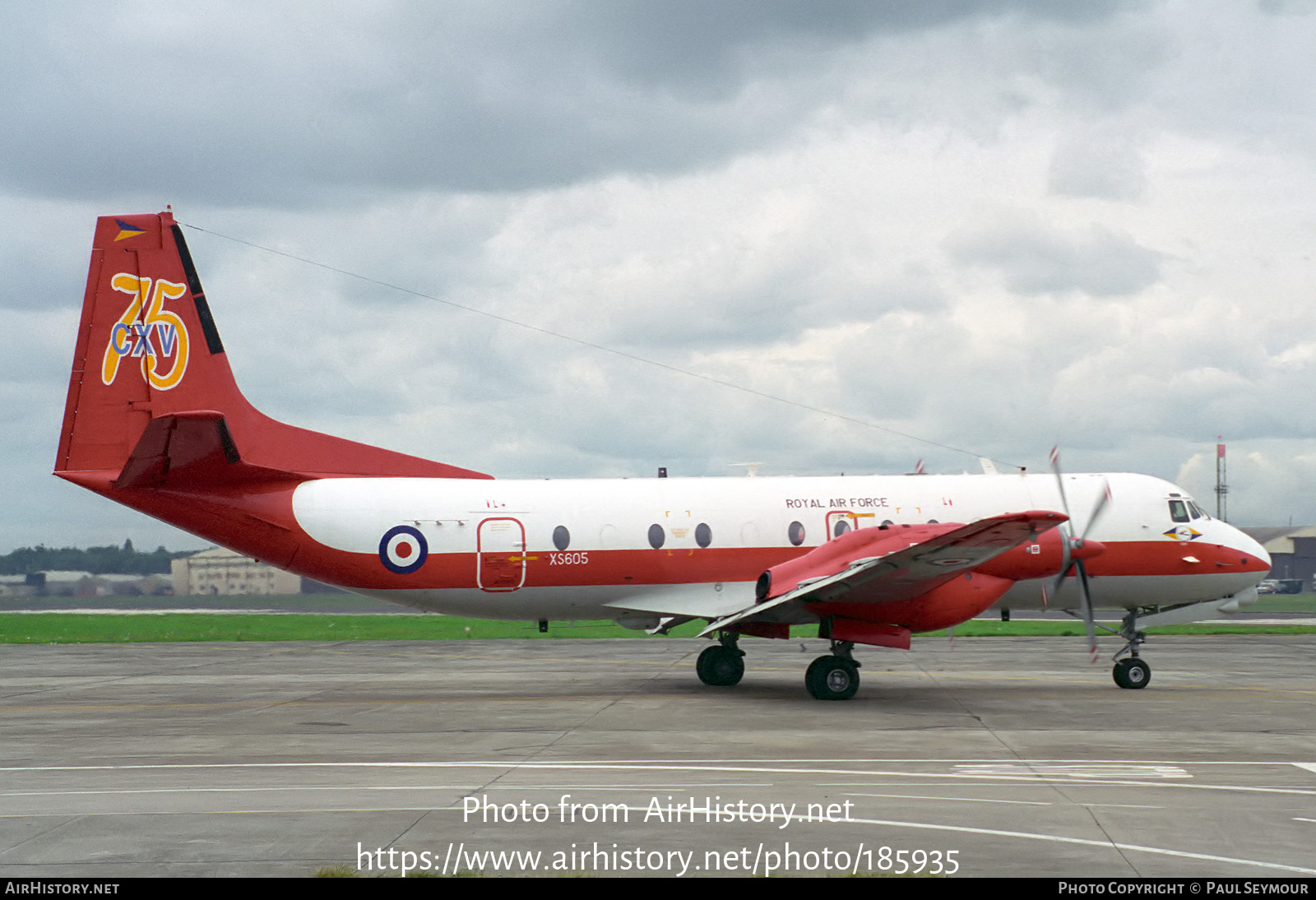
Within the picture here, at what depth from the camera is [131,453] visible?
814 inches

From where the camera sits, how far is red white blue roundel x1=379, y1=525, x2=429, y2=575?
22.2 meters

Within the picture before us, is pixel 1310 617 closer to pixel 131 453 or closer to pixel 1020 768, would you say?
pixel 1020 768

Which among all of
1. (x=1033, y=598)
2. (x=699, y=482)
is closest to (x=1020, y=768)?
(x=1033, y=598)

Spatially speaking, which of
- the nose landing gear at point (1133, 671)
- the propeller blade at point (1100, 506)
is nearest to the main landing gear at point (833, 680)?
the propeller blade at point (1100, 506)

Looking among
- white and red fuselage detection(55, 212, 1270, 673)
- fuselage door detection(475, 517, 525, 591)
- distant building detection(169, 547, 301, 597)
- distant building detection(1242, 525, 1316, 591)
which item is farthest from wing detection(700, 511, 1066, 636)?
distant building detection(1242, 525, 1316, 591)

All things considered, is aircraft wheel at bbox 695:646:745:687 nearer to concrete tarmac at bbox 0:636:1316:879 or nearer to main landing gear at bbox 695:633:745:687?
main landing gear at bbox 695:633:745:687

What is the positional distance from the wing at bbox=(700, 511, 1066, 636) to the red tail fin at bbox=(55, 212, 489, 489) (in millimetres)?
8697

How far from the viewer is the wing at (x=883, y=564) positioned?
18438 millimetres

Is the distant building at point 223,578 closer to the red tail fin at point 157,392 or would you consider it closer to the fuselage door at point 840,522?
the red tail fin at point 157,392

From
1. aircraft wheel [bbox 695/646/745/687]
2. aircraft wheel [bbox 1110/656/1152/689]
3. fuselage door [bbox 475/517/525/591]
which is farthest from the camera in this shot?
aircraft wheel [bbox 695/646/745/687]

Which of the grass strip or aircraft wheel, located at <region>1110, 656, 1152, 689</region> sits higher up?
aircraft wheel, located at <region>1110, 656, 1152, 689</region>

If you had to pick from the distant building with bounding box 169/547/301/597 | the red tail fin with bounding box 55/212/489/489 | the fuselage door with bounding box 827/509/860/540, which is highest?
the red tail fin with bounding box 55/212/489/489

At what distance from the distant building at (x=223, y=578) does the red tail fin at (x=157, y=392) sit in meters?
39.8
